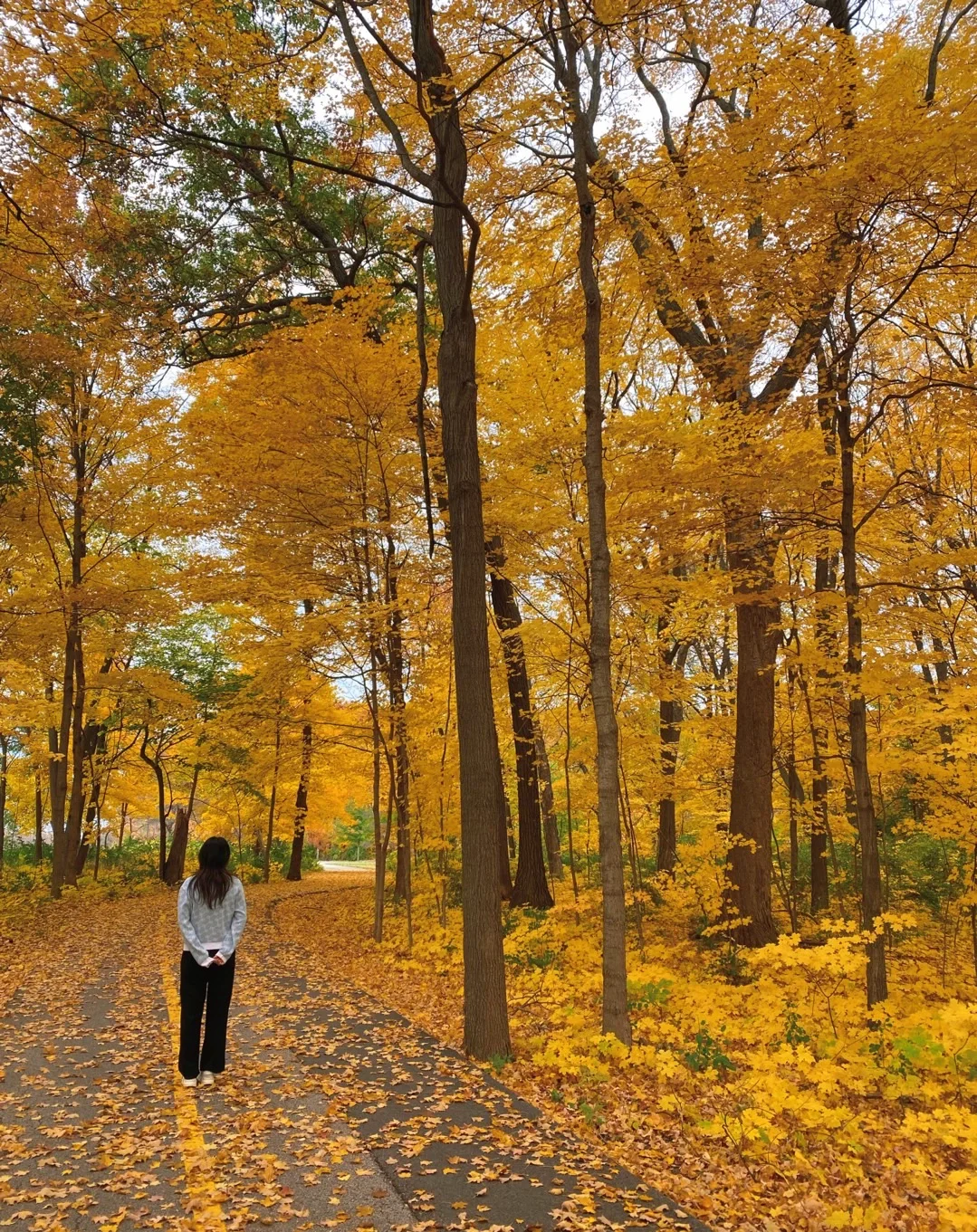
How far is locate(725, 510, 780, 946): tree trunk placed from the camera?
8.38 meters

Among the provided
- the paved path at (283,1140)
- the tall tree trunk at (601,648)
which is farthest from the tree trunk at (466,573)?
the tall tree trunk at (601,648)

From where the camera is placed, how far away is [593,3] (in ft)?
19.6

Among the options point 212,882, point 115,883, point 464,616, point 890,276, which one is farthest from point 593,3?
A: point 115,883

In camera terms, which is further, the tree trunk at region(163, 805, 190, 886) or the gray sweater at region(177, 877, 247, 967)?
the tree trunk at region(163, 805, 190, 886)

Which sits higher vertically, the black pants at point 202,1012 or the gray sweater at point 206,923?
the gray sweater at point 206,923

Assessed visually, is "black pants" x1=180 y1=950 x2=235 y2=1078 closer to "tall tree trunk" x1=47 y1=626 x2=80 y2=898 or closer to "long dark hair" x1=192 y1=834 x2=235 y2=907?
"long dark hair" x1=192 y1=834 x2=235 y2=907

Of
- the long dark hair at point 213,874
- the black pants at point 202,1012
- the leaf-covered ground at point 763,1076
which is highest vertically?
the long dark hair at point 213,874

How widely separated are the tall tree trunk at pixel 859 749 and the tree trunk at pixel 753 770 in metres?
1.75

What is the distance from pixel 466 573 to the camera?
587 centimetres

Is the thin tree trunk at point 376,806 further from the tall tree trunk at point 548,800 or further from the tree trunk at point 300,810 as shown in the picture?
the tree trunk at point 300,810

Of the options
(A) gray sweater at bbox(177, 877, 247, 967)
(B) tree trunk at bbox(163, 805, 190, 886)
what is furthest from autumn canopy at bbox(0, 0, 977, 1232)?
(B) tree trunk at bbox(163, 805, 190, 886)

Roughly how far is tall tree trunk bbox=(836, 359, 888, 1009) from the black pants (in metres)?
4.84

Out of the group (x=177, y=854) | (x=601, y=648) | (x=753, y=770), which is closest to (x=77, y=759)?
(x=177, y=854)

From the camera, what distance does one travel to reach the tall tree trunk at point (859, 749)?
5953 millimetres
